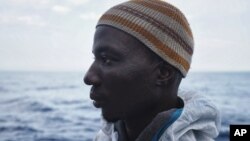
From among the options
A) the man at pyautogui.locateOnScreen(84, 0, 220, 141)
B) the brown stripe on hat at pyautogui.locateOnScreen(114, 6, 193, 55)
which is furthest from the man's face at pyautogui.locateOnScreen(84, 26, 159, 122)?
the brown stripe on hat at pyautogui.locateOnScreen(114, 6, 193, 55)

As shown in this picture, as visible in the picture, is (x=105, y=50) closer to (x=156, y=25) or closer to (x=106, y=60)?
(x=106, y=60)

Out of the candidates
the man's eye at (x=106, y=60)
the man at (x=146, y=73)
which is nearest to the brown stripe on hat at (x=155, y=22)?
the man at (x=146, y=73)

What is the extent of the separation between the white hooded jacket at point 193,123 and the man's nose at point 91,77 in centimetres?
30

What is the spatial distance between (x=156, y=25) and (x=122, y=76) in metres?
0.26

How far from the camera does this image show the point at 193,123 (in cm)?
180

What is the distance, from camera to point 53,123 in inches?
578

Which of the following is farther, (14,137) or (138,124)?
(14,137)

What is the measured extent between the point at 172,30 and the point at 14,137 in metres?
10.6

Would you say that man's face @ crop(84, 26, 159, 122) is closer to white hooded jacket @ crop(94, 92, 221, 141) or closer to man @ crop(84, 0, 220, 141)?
man @ crop(84, 0, 220, 141)

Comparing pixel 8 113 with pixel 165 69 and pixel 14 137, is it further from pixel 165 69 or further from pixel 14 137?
pixel 165 69

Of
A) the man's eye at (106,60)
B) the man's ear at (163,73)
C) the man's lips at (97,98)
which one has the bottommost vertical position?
the man's lips at (97,98)

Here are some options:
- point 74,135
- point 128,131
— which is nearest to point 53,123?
point 74,135

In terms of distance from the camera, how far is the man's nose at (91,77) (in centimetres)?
172

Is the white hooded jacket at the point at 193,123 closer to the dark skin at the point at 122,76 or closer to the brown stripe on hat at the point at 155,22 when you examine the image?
the dark skin at the point at 122,76
